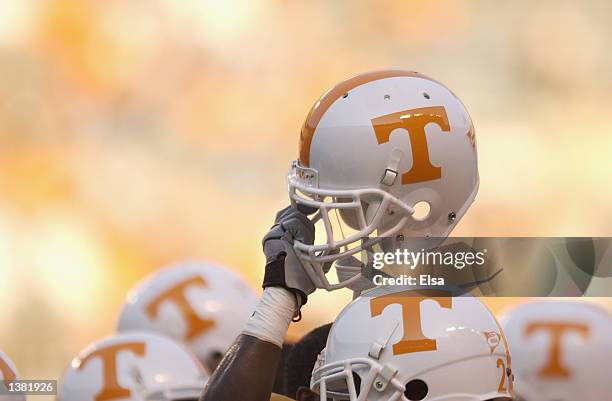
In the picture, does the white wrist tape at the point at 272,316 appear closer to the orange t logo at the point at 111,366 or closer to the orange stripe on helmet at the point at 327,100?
the orange stripe on helmet at the point at 327,100

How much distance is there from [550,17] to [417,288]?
21.7ft

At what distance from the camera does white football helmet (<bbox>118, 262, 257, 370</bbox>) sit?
475 cm

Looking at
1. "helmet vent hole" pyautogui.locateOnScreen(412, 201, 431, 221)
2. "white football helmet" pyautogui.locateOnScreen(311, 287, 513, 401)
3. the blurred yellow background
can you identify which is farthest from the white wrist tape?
the blurred yellow background

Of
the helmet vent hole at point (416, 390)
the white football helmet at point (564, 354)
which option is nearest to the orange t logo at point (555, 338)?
the white football helmet at point (564, 354)

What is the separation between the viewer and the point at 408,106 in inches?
113

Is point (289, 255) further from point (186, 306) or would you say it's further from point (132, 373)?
point (186, 306)

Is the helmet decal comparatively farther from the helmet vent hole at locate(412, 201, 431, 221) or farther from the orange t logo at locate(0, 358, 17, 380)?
the helmet vent hole at locate(412, 201, 431, 221)

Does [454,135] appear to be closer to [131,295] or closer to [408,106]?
[408,106]

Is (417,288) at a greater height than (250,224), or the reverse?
(417,288)

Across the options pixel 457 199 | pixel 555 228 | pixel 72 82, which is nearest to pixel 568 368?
pixel 457 199

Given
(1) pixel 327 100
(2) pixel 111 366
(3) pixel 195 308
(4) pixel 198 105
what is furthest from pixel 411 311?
(4) pixel 198 105

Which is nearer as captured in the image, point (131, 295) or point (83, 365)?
point (83, 365)

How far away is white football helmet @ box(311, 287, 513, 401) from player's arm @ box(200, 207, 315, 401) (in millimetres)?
156

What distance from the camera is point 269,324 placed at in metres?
2.87
